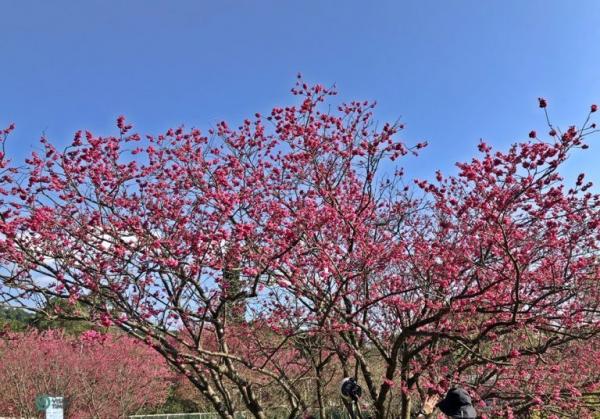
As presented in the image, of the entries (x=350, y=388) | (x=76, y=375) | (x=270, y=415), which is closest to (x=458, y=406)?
(x=350, y=388)

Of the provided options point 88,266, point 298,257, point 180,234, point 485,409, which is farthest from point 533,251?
point 88,266

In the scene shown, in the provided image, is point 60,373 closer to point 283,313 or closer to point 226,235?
point 283,313

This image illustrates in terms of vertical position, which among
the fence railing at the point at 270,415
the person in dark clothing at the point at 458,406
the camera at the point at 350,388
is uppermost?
the camera at the point at 350,388

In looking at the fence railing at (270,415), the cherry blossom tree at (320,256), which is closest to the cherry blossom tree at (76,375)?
the fence railing at (270,415)

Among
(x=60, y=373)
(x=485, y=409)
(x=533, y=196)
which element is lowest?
(x=485, y=409)

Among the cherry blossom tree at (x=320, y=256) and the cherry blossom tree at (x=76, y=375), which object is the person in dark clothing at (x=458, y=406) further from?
the cherry blossom tree at (x=76, y=375)

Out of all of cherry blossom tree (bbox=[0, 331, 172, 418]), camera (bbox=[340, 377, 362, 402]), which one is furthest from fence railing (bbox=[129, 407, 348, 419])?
camera (bbox=[340, 377, 362, 402])

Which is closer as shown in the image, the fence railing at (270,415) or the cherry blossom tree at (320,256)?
the cherry blossom tree at (320,256)

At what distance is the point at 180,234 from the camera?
16.6ft

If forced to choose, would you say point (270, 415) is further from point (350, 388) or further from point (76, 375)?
point (350, 388)

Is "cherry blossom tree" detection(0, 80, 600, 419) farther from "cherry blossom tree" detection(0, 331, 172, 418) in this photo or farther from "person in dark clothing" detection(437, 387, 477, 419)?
"cherry blossom tree" detection(0, 331, 172, 418)

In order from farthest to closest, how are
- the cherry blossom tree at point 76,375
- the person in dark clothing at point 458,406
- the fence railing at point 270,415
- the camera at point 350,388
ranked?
1. the cherry blossom tree at point 76,375
2. the fence railing at point 270,415
3. the camera at point 350,388
4. the person in dark clothing at point 458,406

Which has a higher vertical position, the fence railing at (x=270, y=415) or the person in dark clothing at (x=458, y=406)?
the person in dark clothing at (x=458, y=406)

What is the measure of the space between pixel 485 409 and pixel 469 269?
6.82ft
